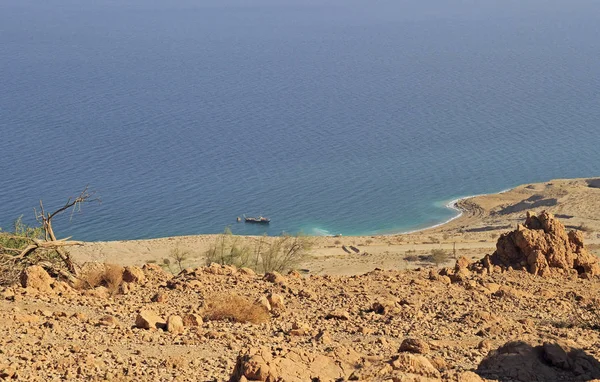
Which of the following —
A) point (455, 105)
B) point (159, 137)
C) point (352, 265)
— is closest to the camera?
point (352, 265)

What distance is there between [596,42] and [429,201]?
91.1m

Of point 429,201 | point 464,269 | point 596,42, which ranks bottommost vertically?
point 429,201

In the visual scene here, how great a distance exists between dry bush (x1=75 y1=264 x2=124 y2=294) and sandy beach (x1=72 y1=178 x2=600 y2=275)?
1853 cm

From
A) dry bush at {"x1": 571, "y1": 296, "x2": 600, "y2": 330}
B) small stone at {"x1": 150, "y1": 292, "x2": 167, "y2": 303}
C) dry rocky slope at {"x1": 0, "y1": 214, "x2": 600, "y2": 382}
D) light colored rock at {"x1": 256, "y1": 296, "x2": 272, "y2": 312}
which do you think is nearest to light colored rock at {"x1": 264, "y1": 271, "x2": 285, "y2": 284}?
dry rocky slope at {"x1": 0, "y1": 214, "x2": 600, "y2": 382}

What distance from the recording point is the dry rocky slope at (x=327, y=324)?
10484 millimetres

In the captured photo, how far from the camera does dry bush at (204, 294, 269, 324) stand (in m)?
13.9

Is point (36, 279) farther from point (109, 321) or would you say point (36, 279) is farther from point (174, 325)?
point (174, 325)

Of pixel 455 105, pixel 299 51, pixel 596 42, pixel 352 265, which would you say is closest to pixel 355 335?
pixel 352 265

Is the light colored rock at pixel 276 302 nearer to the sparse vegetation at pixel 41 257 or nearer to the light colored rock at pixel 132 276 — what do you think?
the light colored rock at pixel 132 276

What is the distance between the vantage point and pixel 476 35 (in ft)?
499

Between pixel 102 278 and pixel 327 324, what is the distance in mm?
5055

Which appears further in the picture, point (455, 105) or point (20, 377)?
point (455, 105)

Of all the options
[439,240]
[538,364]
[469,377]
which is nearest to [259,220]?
[439,240]

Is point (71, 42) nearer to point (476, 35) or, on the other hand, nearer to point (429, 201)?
point (476, 35)
